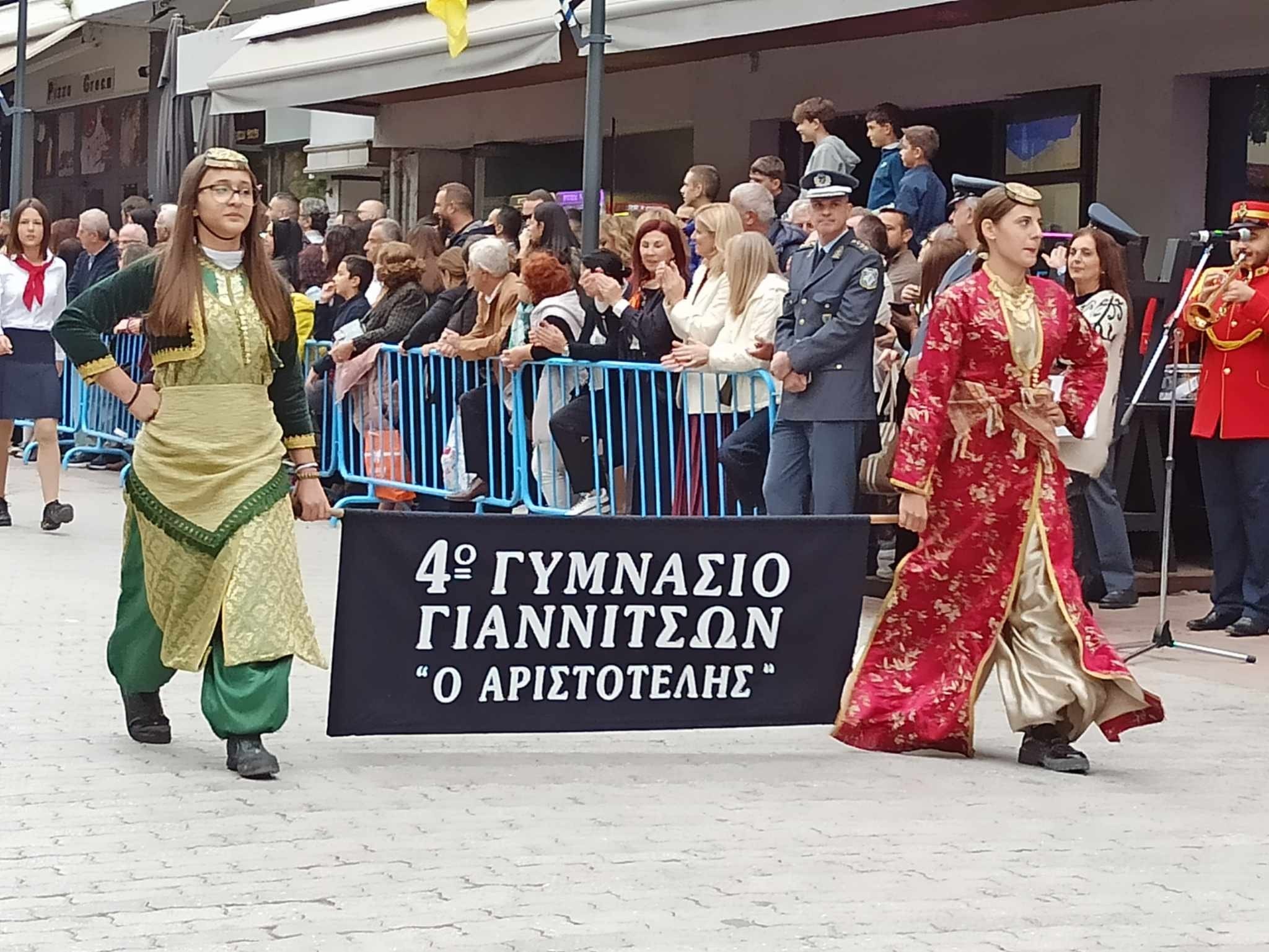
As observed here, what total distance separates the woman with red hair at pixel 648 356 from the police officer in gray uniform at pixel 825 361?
42.1 inches

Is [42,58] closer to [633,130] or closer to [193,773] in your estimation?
[633,130]

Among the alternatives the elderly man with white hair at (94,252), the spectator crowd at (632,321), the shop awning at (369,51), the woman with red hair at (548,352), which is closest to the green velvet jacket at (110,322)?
the spectator crowd at (632,321)

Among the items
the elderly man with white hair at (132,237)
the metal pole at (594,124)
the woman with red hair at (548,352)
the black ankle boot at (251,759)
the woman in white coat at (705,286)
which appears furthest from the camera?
the elderly man with white hair at (132,237)

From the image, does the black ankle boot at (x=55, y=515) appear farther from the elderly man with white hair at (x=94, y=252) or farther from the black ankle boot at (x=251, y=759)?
the black ankle boot at (x=251, y=759)

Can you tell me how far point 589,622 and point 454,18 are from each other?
6.63 metres

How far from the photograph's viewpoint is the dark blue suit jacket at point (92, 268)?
1694 centimetres

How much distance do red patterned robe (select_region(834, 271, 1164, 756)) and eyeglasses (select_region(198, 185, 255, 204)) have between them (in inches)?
86.0

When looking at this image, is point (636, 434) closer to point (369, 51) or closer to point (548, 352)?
point (548, 352)

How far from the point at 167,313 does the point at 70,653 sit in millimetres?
2589

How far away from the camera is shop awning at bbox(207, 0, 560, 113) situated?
1262 cm

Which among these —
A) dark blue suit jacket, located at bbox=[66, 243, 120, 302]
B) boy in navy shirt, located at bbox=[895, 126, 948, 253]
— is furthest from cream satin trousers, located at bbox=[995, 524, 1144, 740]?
dark blue suit jacket, located at bbox=[66, 243, 120, 302]

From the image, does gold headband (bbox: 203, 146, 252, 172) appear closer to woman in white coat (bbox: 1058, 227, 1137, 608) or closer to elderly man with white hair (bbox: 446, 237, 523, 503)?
woman in white coat (bbox: 1058, 227, 1137, 608)

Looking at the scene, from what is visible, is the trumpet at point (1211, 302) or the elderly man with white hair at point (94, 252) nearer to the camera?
the trumpet at point (1211, 302)

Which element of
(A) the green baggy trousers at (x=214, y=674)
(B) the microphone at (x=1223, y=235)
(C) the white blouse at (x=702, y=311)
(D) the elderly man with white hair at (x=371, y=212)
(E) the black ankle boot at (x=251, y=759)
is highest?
(D) the elderly man with white hair at (x=371, y=212)
